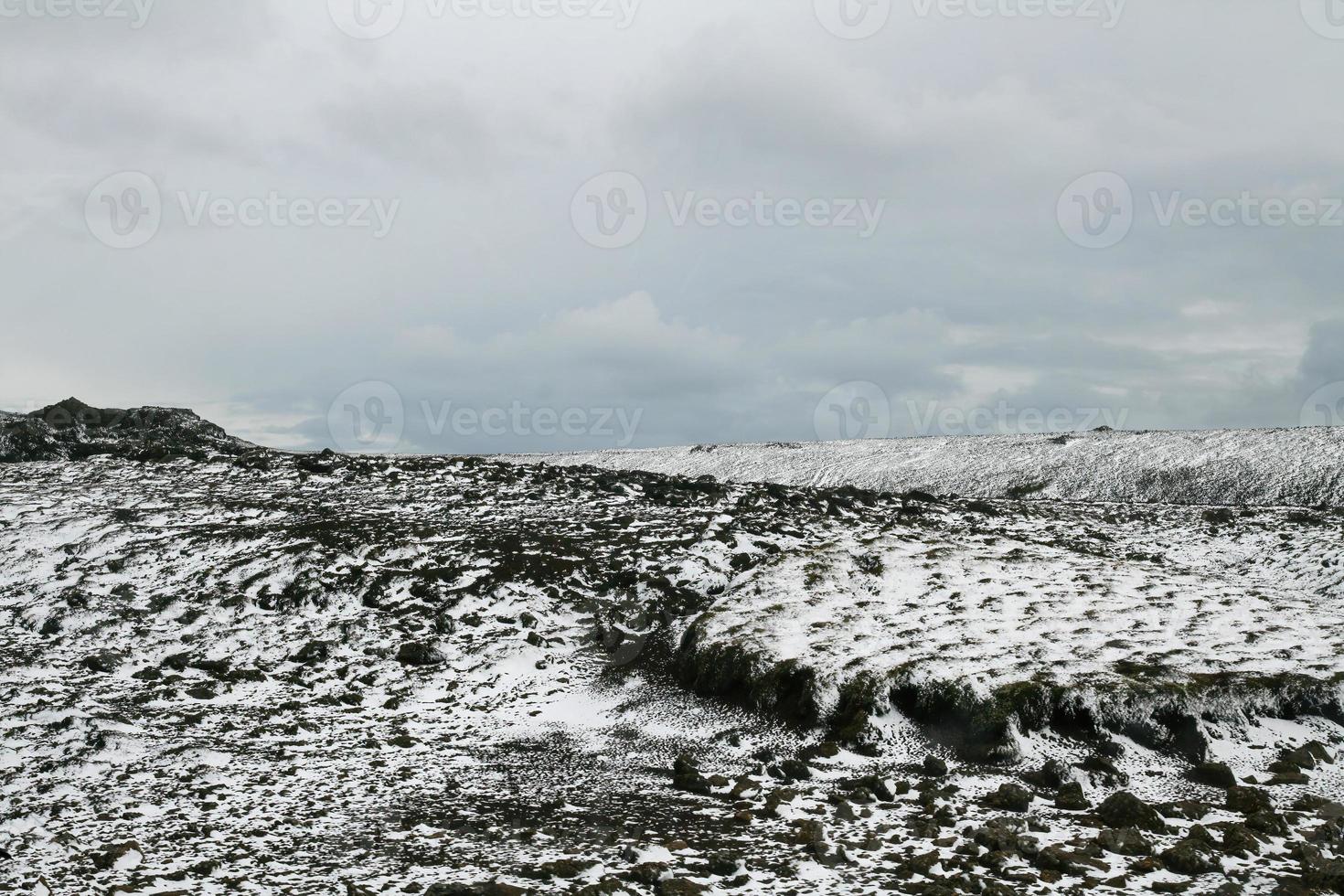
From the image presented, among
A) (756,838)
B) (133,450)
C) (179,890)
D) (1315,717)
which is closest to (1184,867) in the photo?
(756,838)

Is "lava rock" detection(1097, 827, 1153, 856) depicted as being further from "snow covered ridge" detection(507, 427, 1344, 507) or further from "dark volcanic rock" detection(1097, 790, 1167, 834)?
"snow covered ridge" detection(507, 427, 1344, 507)

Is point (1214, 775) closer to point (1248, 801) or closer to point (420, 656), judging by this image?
point (1248, 801)

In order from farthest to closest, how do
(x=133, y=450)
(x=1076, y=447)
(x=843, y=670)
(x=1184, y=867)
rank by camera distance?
1. (x=1076, y=447)
2. (x=133, y=450)
3. (x=843, y=670)
4. (x=1184, y=867)

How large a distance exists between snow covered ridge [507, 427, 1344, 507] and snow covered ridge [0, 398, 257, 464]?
22802 millimetres

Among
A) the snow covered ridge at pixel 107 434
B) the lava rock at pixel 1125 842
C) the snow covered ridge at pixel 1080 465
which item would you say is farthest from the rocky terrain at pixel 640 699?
the snow covered ridge at pixel 1080 465

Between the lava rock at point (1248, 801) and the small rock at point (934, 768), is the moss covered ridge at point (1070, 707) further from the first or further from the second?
the lava rock at point (1248, 801)

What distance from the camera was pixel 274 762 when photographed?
12.6 m

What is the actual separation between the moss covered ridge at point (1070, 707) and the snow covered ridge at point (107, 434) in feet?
83.2

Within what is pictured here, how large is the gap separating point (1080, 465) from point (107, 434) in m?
41.7

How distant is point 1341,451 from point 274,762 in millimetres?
44227

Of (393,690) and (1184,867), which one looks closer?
(1184,867)

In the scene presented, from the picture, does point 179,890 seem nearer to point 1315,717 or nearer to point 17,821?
point 17,821

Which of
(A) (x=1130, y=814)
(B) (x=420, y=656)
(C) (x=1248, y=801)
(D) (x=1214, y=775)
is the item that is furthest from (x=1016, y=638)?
(B) (x=420, y=656)

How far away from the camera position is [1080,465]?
4381cm
